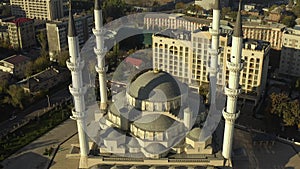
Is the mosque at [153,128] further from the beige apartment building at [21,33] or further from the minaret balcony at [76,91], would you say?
the beige apartment building at [21,33]

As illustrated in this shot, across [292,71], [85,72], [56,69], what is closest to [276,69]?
[292,71]

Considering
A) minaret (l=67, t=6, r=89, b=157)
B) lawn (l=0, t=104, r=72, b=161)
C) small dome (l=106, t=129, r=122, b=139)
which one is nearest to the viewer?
minaret (l=67, t=6, r=89, b=157)

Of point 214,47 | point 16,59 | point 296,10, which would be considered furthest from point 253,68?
point 296,10

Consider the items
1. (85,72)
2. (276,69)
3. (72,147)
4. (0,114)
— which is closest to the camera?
(72,147)

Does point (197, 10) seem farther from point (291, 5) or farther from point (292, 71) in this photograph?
point (292, 71)

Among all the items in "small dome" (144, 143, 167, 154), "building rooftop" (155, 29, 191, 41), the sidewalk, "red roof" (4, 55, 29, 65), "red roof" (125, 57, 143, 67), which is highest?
"building rooftop" (155, 29, 191, 41)

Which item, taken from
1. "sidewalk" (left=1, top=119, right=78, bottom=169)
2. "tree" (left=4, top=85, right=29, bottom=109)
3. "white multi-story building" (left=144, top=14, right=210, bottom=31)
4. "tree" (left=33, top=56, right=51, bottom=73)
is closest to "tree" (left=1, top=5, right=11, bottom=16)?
"white multi-story building" (left=144, top=14, right=210, bottom=31)

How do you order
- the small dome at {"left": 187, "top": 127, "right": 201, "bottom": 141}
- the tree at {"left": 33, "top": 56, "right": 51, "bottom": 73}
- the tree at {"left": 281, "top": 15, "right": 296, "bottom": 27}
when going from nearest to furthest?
the small dome at {"left": 187, "top": 127, "right": 201, "bottom": 141} → the tree at {"left": 33, "top": 56, "right": 51, "bottom": 73} → the tree at {"left": 281, "top": 15, "right": 296, "bottom": 27}

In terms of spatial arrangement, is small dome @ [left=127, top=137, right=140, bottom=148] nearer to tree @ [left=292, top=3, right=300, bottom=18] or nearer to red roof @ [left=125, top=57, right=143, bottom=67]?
red roof @ [left=125, top=57, right=143, bottom=67]
